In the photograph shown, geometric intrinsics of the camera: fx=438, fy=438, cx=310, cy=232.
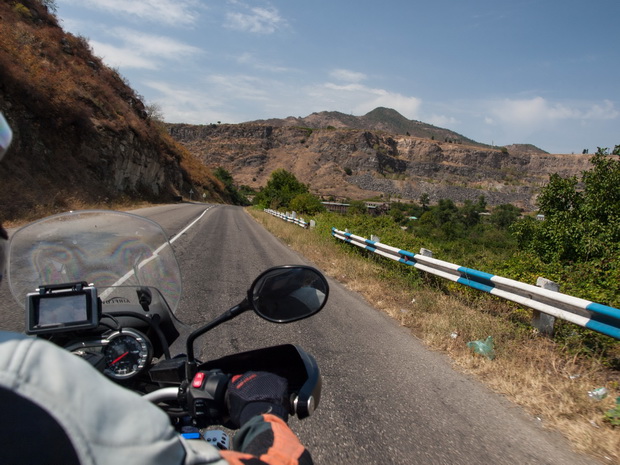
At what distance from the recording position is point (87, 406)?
783 millimetres

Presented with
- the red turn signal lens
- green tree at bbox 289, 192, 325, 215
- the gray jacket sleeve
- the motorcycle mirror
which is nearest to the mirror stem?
the red turn signal lens

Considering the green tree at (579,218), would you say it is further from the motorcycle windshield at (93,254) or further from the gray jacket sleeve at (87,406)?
the gray jacket sleeve at (87,406)

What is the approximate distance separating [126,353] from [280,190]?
5781 centimetres

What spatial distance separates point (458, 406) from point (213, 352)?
2.35 meters

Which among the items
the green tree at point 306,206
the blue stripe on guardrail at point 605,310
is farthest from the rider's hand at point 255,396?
the green tree at point 306,206

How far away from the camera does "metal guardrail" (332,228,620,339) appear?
3908 millimetres

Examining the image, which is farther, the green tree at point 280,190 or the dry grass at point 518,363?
the green tree at point 280,190

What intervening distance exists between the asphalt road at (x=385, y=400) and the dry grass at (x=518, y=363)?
0.16m

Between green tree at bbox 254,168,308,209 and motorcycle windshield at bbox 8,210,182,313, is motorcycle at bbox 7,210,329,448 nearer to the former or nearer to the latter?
motorcycle windshield at bbox 8,210,182,313

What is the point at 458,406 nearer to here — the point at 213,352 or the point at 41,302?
the point at 213,352

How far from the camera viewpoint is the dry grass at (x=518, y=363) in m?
3.33

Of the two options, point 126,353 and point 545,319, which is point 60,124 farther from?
point 126,353

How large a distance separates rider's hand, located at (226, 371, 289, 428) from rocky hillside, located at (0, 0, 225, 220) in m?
15.5

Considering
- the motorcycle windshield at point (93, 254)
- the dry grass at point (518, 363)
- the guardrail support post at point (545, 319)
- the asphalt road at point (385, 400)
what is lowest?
the asphalt road at point (385, 400)
